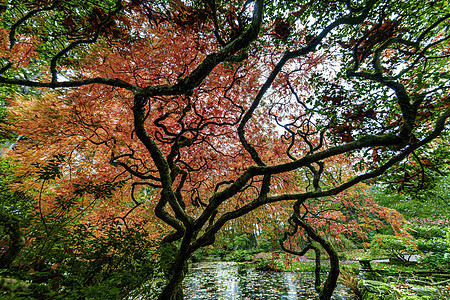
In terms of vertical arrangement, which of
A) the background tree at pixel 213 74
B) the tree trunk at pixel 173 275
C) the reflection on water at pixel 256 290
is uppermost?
the background tree at pixel 213 74

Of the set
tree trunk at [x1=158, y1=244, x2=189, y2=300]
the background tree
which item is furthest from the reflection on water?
tree trunk at [x1=158, y1=244, x2=189, y2=300]

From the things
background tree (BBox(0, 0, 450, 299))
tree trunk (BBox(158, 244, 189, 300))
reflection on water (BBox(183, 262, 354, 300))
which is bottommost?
reflection on water (BBox(183, 262, 354, 300))

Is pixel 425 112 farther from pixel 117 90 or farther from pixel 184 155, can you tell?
pixel 117 90

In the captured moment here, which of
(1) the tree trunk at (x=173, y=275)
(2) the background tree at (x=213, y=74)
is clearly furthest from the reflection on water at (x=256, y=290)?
(1) the tree trunk at (x=173, y=275)

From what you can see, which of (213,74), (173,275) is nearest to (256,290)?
(173,275)

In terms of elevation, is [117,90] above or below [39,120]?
above

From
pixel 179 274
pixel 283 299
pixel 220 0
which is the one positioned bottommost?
pixel 283 299

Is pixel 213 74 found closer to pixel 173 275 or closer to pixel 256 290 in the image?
pixel 173 275

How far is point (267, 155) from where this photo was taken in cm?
530

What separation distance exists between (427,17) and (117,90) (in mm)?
6044

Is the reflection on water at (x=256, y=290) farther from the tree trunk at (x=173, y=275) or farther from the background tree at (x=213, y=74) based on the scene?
the tree trunk at (x=173, y=275)

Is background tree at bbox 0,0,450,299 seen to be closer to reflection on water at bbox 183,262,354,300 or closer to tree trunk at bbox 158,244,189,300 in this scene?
tree trunk at bbox 158,244,189,300

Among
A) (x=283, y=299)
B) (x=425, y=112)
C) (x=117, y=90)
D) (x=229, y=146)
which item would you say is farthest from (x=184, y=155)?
(x=425, y=112)

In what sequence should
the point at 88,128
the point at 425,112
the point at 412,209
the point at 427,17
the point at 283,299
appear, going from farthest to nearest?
the point at 412,209
the point at 283,299
the point at 88,128
the point at 425,112
the point at 427,17
